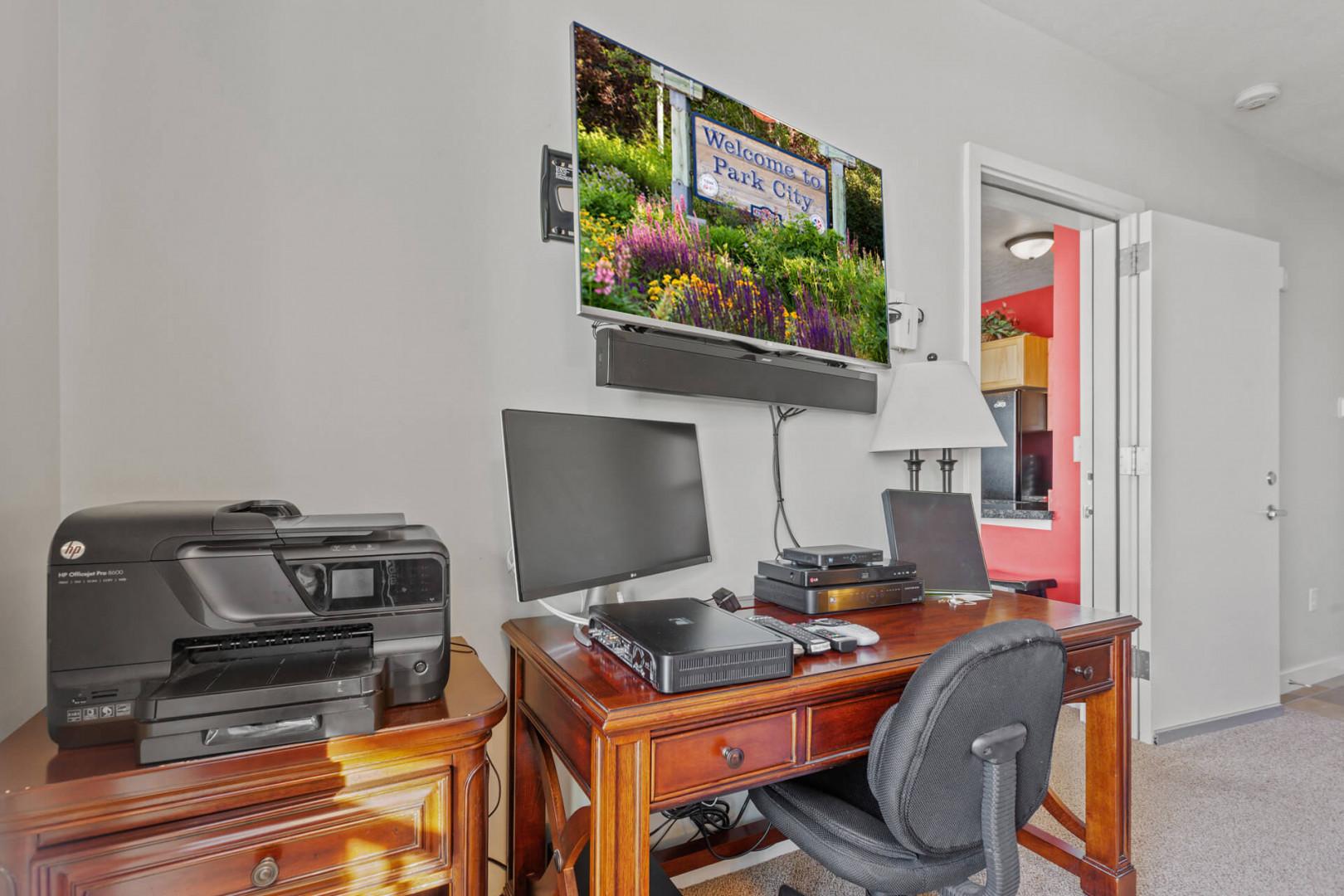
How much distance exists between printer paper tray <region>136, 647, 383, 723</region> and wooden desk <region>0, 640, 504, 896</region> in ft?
0.20

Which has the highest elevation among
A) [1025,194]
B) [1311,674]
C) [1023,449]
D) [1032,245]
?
[1032,245]

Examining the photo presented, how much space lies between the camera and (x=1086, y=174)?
276 cm

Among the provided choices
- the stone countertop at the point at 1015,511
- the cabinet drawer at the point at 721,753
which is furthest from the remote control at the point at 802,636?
the stone countertop at the point at 1015,511

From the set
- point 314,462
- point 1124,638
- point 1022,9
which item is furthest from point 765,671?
point 1022,9

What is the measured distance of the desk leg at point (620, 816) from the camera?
3.18ft

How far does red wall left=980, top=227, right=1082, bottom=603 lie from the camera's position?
3.53 metres

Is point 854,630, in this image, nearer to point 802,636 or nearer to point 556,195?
point 802,636

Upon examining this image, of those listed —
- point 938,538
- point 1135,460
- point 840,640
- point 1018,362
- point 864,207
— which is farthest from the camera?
point 1018,362

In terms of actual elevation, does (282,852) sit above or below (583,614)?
below

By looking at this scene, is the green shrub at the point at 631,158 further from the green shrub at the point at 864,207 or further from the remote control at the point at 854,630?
the remote control at the point at 854,630

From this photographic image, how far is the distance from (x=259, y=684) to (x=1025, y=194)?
3017mm

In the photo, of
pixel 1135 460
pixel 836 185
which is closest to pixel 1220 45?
pixel 1135 460

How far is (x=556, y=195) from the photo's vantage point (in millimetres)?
1589

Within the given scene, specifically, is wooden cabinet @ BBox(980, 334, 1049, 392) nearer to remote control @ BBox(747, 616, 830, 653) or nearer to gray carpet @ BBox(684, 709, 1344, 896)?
gray carpet @ BBox(684, 709, 1344, 896)
